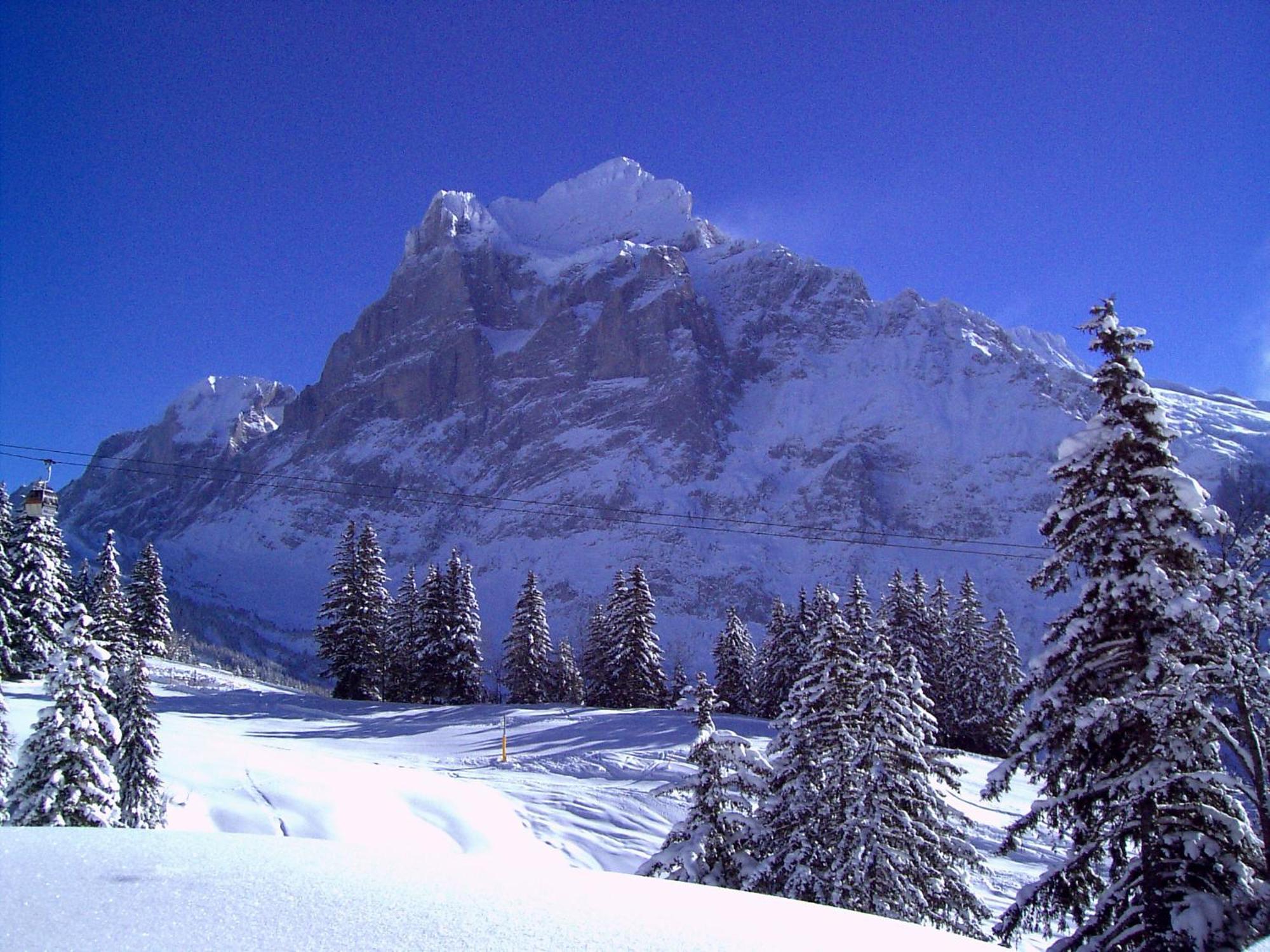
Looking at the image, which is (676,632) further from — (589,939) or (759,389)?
(589,939)

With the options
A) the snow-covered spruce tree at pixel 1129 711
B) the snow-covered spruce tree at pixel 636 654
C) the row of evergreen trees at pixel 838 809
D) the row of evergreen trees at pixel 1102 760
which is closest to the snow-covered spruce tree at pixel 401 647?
the snow-covered spruce tree at pixel 636 654

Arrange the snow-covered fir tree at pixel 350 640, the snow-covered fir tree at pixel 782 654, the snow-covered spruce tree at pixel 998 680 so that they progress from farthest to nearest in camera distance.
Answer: the snow-covered fir tree at pixel 350 640 < the snow-covered fir tree at pixel 782 654 < the snow-covered spruce tree at pixel 998 680

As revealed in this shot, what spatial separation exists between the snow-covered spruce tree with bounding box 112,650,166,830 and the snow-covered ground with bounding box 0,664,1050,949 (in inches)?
29.4

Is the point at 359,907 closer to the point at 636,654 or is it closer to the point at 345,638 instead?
the point at 636,654

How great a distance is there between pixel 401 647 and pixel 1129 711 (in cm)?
4344

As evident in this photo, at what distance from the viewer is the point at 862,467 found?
163m

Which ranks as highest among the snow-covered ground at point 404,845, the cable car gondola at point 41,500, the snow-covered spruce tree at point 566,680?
the cable car gondola at point 41,500

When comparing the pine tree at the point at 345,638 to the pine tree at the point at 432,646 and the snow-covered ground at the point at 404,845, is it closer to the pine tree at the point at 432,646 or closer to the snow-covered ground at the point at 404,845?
the pine tree at the point at 432,646

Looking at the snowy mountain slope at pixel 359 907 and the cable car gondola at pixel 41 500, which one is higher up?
the cable car gondola at pixel 41 500

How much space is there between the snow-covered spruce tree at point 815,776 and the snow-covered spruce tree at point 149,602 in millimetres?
42651

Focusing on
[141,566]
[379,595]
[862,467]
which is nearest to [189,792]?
[379,595]

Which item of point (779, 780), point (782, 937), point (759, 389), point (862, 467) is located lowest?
point (779, 780)

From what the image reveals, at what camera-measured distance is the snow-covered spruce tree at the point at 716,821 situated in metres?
11.1

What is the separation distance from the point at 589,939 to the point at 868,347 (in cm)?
20575
